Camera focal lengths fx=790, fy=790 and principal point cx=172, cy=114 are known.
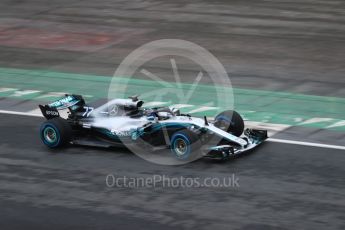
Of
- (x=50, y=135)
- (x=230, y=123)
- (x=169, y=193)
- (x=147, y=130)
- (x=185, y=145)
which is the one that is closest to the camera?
(x=169, y=193)

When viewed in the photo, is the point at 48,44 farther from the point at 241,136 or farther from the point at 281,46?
the point at 241,136

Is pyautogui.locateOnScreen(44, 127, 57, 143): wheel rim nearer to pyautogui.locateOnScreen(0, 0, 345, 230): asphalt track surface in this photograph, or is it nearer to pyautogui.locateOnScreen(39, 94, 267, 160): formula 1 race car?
pyautogui.locateOnScreen(39, 94, 267, 160): formula 1 race car

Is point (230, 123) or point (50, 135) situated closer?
point (230, 123)

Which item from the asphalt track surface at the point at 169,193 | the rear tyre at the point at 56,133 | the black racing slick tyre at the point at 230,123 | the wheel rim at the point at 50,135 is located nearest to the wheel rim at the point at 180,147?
the asphalt track surface at the point at 169,193

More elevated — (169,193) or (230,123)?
(230,123)

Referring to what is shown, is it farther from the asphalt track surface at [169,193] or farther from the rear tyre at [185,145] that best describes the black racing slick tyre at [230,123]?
the rear tyre at [185,145]

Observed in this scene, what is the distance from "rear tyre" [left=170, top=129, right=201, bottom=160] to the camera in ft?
45.8

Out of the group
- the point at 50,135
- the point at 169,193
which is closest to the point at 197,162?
the point at 169,193

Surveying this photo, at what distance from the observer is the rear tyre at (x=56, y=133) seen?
14.9 metres

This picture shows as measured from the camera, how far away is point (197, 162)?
14219 millimetres

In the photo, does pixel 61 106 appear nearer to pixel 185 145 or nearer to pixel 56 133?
pixel 56 133

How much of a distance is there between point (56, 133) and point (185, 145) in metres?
2.59

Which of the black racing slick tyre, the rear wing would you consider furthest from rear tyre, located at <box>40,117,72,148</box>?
the black racing slick tyre

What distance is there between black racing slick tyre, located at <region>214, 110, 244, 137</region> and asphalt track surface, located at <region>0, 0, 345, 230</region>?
0.60 metres
